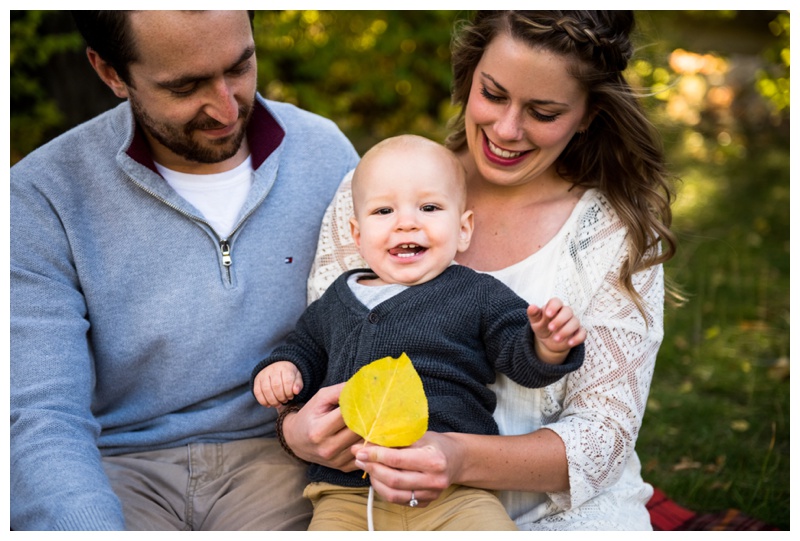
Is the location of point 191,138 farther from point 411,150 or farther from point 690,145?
point 690,145

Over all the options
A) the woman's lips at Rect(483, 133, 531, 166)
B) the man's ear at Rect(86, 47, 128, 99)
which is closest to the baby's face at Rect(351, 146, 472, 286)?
the woman's lips at Rect(483, 133, 531, 166)

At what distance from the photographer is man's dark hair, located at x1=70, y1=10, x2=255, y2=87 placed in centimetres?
234

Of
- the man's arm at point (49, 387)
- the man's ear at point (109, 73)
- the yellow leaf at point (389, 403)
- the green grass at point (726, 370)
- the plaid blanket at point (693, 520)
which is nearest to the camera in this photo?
the yellow leaf at point (389, 403)

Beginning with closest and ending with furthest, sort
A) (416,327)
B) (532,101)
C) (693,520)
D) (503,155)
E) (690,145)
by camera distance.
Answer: (416,327)
(532,101)
(503,155)
(693,520)
(690,145)

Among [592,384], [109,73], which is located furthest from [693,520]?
[109,73]

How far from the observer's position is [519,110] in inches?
93.6

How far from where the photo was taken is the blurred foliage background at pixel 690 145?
372 centimetres

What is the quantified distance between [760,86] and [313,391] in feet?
12.7

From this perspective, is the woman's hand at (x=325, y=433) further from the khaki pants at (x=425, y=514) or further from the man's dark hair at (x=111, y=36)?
the man's dark hair at (x=111, y=36)

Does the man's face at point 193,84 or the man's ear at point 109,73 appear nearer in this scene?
the man's face at point 193,84

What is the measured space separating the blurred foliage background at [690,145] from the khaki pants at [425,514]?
46.6 inches

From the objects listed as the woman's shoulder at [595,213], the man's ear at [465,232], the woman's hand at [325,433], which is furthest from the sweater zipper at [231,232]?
the woman's shoulder at [595,213]

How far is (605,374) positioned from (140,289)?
1.31 meters

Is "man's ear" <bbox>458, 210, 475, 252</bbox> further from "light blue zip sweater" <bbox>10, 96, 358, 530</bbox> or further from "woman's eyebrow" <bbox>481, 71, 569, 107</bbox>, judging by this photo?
"light blue zip sweater" <bbox>10, 96, 358, 530</bbox>
